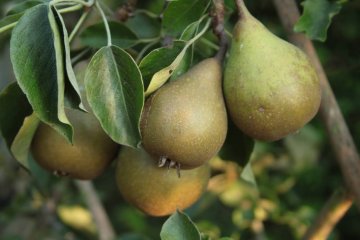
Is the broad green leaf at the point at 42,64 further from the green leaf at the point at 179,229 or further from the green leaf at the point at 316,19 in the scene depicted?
the green leaf at the point at 316,19

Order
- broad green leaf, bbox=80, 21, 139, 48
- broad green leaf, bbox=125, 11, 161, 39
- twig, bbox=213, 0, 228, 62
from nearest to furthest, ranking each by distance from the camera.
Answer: twig, bbox=213, 0, 228, 62, broad green leaf, bbox=80, 21, 139, 48, broad green leaf, bbox=125, 11, 161, 39

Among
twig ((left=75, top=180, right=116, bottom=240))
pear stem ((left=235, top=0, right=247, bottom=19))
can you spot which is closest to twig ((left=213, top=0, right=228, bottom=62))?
pear stem ((left=235, top=0, right=247, bottom=19))

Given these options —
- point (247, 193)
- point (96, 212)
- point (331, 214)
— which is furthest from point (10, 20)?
point (247, 193)

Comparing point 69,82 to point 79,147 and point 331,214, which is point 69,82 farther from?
point 331,214

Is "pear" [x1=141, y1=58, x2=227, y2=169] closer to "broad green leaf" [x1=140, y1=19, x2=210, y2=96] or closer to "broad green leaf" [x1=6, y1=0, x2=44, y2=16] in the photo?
"broad green leaf" [x1=140, y1=19, x2=210, y2=96]

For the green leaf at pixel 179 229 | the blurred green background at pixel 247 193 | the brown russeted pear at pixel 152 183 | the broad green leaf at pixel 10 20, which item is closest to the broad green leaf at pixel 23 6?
the broad green leaf at pixel 10 20

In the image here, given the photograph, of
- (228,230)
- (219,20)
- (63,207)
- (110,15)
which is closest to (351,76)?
(228,230)
